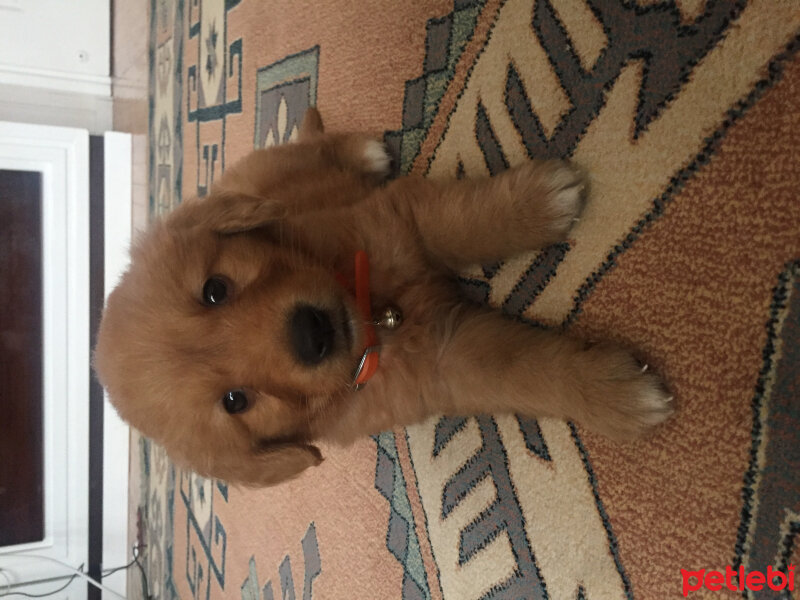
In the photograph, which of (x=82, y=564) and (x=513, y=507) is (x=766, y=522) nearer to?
(x=513, y=507)

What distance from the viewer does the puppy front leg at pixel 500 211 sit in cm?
135

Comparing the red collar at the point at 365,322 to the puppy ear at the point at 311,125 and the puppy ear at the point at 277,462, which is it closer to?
the puppy ear at the point at 277,462

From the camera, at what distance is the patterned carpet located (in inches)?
41.0

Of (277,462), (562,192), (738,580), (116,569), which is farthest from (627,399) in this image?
(116,569)

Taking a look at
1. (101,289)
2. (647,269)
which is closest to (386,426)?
(647,269)

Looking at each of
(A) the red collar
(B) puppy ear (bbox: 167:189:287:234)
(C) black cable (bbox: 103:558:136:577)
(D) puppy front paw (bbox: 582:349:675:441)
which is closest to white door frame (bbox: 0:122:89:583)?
(C) black cable (bbox: 103:558:136:577)

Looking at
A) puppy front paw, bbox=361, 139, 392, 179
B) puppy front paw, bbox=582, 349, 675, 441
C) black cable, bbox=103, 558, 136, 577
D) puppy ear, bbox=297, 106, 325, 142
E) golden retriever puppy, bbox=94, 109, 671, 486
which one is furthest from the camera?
black cable, bbox=103, 558, 136, 577

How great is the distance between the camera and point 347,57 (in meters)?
2.10

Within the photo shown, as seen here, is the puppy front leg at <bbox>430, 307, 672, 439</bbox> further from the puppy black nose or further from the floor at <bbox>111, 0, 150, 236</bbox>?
the floor at <bbox>111, 0, 150, 236</bbox>

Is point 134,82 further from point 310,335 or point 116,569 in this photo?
point 310,335

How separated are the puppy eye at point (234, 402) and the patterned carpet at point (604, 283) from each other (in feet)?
2.07

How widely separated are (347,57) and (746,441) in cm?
169

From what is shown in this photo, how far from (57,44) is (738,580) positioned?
188 inches

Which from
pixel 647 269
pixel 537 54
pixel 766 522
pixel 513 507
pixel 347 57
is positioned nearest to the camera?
pixel 766 522
